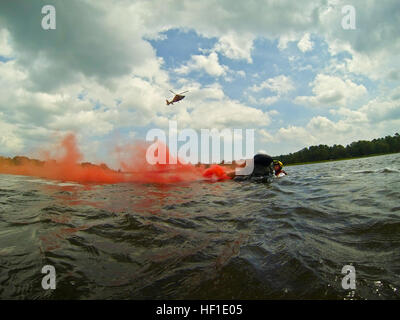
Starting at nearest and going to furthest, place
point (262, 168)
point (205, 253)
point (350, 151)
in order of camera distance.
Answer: point (205, 253) → point (262, 168) → point (350, 151)

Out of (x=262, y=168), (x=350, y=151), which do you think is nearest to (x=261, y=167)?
→ (x=262, y=168)

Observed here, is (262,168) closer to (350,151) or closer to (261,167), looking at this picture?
(261,167)

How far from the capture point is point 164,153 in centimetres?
1808

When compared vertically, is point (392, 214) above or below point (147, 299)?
above

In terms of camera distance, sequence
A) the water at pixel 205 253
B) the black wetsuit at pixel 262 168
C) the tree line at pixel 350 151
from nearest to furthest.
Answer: the water at pixel 205 253
the black wetsuit at pixel 262 168
the tree line at pixel 350 151

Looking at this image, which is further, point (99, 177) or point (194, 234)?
point (99, 177)

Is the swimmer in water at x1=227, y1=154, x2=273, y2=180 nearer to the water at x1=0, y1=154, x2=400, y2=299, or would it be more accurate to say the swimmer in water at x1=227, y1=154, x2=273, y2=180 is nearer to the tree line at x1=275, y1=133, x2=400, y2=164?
the water at x1=0, y1=154, x2=400, y2=299

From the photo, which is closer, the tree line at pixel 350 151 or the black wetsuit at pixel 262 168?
the black wetsuit at pixel 262 168

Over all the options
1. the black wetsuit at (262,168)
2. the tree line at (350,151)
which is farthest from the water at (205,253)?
the tree line at (350,151)

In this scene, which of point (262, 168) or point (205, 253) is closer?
point (205, 253)

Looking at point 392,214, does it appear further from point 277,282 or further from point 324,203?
point 277,282

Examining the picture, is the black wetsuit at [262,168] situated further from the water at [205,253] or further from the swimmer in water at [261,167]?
the water at [205,253]

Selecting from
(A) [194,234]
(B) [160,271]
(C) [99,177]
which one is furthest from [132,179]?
(B) [160,271]
